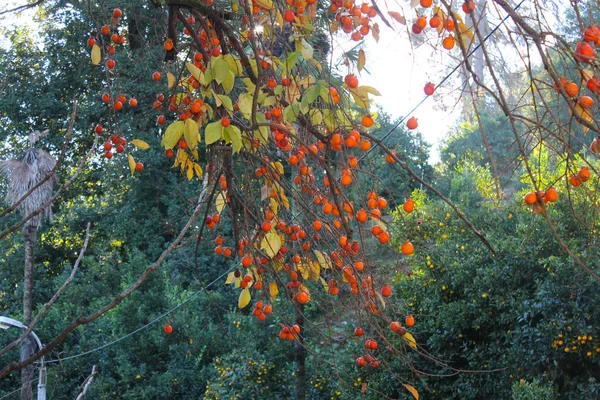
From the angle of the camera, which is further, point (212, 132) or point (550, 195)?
point (212, 132)

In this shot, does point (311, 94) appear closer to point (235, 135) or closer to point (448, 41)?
point (235, 135)

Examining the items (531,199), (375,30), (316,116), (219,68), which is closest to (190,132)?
(219,68)

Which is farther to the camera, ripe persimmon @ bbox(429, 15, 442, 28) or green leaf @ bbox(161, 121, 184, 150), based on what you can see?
green leaf @ bbox(161, 121, 184, 150)

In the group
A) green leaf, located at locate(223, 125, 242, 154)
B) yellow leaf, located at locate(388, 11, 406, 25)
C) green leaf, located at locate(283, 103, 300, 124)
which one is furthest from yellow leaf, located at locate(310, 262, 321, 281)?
yellow leaf, located at locate(388, 11, 406, 25)

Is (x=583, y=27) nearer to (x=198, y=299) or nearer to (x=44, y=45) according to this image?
(x=198, y=299)

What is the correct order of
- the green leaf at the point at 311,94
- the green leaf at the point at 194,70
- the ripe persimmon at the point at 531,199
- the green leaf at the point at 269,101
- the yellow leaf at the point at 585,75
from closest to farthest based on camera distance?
the yellow leaf at the point at 585,75 → the ripe persimmon at the point at 531,199 → the green leaf at the point at 311,94 → the green leaf at the point at 194,70 → the green leaf at the point at 269,101

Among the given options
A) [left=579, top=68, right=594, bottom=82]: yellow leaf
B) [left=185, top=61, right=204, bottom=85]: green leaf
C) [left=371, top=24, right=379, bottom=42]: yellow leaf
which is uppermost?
[left=371, top=24, right=379, bottom=42]: yellow leaf

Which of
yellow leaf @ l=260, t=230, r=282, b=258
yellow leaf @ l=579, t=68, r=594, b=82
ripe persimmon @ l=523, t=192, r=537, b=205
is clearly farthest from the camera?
yellow leaf @ l=260, t=230, r=282, b=258

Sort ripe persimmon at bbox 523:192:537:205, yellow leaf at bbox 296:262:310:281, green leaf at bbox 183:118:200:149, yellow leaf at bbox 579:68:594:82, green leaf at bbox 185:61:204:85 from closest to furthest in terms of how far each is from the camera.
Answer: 1. yellow leaf at bbox 579:68:594:82
2. ripe persimmon at bbox 523:192:537:205
3. green leaf at bbox 183:118:200:149
4. green leaf at bbox 185:61:204:85
5. yellow leaf at bbox 296:262:310:281

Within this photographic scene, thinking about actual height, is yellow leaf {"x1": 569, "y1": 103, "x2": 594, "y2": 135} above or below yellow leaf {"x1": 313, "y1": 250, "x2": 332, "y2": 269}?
below

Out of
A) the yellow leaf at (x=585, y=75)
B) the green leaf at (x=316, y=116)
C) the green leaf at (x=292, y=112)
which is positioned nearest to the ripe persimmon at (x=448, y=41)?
the yellow leaf at (x=585, y=75)

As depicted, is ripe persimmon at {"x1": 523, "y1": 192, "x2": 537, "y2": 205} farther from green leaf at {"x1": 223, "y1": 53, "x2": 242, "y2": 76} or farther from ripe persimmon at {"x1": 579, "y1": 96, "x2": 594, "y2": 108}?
green leaf at {"x1": 223, "y1": 53, "x2": 242, "y2": 76}

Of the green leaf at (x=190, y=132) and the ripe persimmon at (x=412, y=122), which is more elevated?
the ripe persimmon at (x=412, y=122)

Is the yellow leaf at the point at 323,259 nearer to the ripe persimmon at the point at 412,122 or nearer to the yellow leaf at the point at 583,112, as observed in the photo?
the ripe persimmon at the point at 412,122
